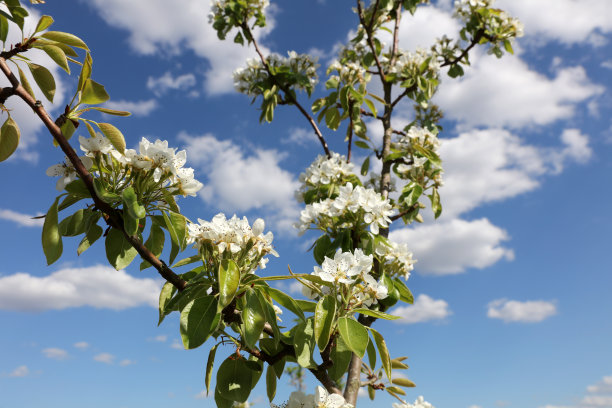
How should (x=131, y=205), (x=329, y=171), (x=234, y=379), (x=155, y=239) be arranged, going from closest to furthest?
(x=131, y=205)
(x=234, y=379)
(x=155, y=239)
(x=329, y=171)

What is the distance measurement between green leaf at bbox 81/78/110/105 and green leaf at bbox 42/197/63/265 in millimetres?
335

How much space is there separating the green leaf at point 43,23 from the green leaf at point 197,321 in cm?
92

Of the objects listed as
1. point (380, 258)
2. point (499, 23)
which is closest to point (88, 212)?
point (380, 258)

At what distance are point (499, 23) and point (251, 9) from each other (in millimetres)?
2192

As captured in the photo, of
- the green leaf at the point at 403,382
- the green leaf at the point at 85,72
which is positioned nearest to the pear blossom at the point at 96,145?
the green leaf at the point at 85,72

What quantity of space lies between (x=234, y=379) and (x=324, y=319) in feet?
1.14

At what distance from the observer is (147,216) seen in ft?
4.99

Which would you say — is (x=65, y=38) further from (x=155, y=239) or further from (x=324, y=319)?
(x=324, y=319)

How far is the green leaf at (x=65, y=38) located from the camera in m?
1.44

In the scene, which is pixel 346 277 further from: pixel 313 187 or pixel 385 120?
pixel 385 120

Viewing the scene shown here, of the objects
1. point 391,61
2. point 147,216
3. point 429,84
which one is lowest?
point 147,216

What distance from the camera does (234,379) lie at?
4.90ft

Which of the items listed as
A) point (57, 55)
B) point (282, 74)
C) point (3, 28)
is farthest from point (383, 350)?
point (282, 74)

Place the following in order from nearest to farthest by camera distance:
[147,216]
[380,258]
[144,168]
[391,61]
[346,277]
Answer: [144,168] < [147,216] < [346,277] < [380,258] < [391,61]
